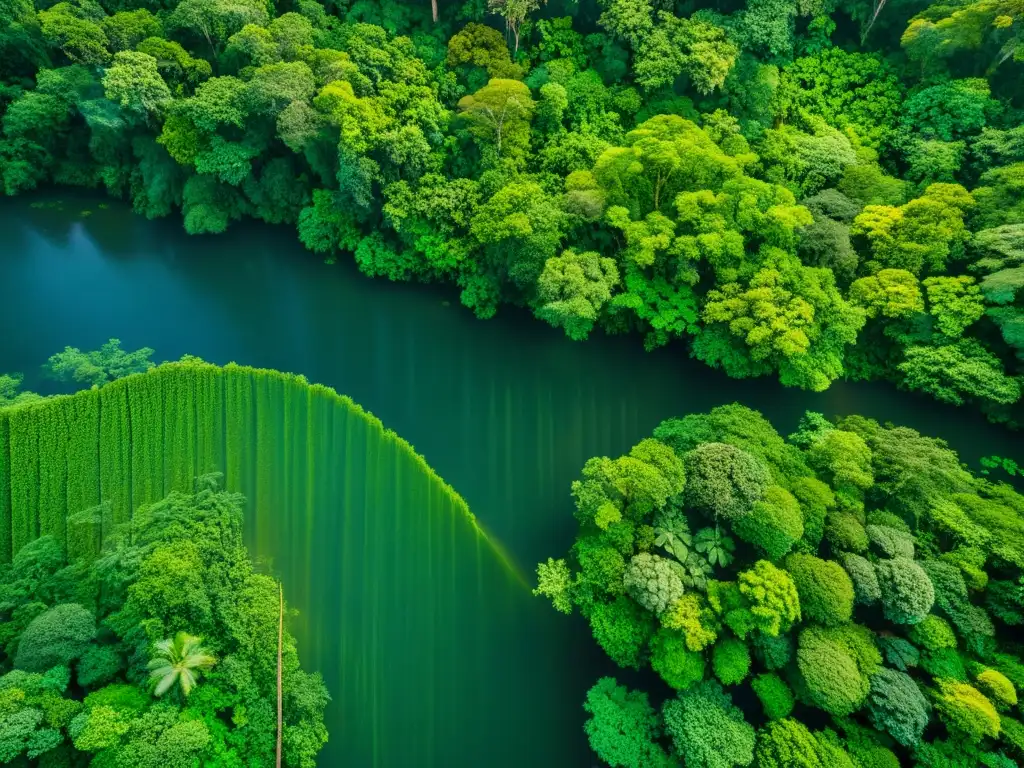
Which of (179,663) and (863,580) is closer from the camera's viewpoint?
(179,663)

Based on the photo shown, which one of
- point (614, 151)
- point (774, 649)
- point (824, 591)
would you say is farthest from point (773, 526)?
point (614, 151)

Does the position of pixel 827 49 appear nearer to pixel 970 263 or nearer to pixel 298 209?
pixel 970 263

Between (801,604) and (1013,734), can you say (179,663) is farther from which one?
(1013,734)

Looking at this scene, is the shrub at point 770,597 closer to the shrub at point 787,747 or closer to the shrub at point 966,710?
the shrub at point 787,747

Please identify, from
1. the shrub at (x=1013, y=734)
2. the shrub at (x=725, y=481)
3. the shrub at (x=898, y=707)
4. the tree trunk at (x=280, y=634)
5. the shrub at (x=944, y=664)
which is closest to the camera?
the shrub at (x=1013, y=734)

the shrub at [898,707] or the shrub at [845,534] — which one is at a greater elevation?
the shrub at [845,534]

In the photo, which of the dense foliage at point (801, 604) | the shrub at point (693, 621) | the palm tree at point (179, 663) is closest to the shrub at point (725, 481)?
the dense foliage at point (801, 604)

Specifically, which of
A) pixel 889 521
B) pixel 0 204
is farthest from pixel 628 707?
pixel 0 204
